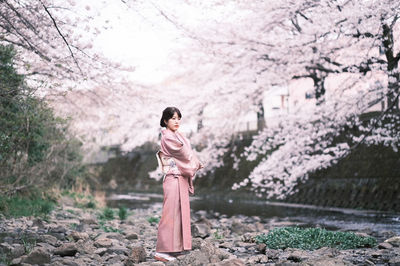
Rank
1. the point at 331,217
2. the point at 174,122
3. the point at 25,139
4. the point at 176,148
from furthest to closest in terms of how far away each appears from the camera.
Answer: the point at 331,217
the point at 25,139
the point at 174,122
the point at 176,148

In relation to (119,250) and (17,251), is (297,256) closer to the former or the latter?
(119,250)

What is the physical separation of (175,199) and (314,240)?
235cm

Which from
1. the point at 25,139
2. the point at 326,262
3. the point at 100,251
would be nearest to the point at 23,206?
the point at 25,139

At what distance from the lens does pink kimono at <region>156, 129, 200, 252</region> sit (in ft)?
17.9

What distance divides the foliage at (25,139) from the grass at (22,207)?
243 mm

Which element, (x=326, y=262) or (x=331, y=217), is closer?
(x=326, y=262)

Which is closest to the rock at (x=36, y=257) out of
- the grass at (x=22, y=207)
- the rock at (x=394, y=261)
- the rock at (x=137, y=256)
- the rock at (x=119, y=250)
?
the rock at (x=137, y=256)

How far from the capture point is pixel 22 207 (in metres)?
9.75

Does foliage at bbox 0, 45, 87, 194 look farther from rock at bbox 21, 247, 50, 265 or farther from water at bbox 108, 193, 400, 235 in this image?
water at bbox 108, 193, 400, 235

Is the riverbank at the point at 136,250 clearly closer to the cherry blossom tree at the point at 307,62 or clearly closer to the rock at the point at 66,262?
the rock at the point at 66,262

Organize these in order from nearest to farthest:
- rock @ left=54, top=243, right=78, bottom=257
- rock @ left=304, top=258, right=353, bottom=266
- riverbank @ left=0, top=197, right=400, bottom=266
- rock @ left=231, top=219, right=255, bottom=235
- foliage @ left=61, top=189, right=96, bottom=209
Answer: rock @ left=304, top=258, right=353, bottom=266, riverbank @ left=0, top=197, right=400, bottom=266, rock @ left=54, top=243, right=78, bottom=257, rock @ left=231, top=219, right=255, bottom=235, foliage @ left=61, top=189, right=96, bottom=209

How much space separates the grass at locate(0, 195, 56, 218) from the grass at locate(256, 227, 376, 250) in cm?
503

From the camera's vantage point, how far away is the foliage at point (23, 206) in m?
8.83

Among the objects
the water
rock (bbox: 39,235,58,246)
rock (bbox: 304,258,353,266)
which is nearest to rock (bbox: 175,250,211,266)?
rock (bbox: 304,258,353,266)
